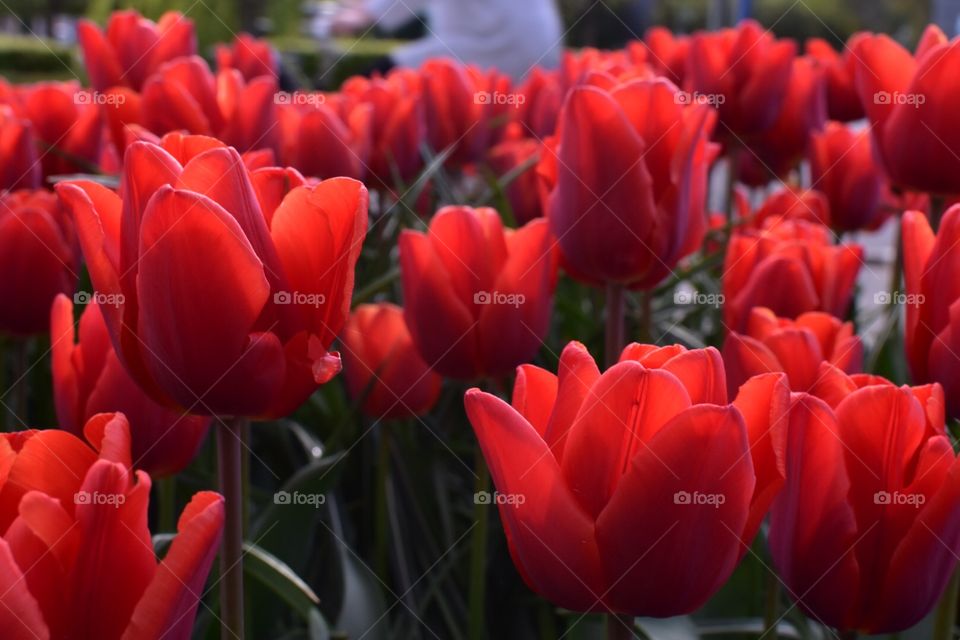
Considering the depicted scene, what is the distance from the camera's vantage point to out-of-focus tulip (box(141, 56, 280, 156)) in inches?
70.6

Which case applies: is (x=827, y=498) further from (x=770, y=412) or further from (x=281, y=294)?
(x=281, y=294)

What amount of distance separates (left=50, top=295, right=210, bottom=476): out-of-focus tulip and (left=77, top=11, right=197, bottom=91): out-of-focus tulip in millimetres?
1216

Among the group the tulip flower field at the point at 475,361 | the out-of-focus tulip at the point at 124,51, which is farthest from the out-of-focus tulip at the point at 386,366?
the out-of-focus tulip at the point at 124,51

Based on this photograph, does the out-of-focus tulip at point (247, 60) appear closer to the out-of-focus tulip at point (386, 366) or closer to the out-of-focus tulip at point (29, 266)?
the out-of-focus tulip at point (386, 366)

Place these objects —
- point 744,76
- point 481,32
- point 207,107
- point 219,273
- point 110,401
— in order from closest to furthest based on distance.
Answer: point 219,273, point 110,401, point 207,107, point 744,76, point 481,32

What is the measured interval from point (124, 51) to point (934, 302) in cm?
158

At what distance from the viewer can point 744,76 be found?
2104 millimetres

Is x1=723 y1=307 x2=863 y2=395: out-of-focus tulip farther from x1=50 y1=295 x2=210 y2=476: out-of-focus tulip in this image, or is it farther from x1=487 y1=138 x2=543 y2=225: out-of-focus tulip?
x1=487 y1=138 x2=543 y2=225: out-of-focus tulip

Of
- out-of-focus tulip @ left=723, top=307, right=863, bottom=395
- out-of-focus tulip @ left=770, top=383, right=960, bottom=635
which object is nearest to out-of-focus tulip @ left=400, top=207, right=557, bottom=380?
out-of-focus tulip @ left=723, top=307, right=863, bottom=395

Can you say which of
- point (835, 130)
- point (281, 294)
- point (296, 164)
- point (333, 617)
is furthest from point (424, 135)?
point (281, 294)

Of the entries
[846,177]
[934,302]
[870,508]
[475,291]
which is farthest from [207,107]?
[870,508]

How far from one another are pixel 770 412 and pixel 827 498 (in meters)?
0.13

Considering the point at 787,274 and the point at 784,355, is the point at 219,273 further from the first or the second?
the point at 787,274

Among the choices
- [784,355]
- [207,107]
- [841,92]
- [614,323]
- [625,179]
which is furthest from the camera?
[841,92]
